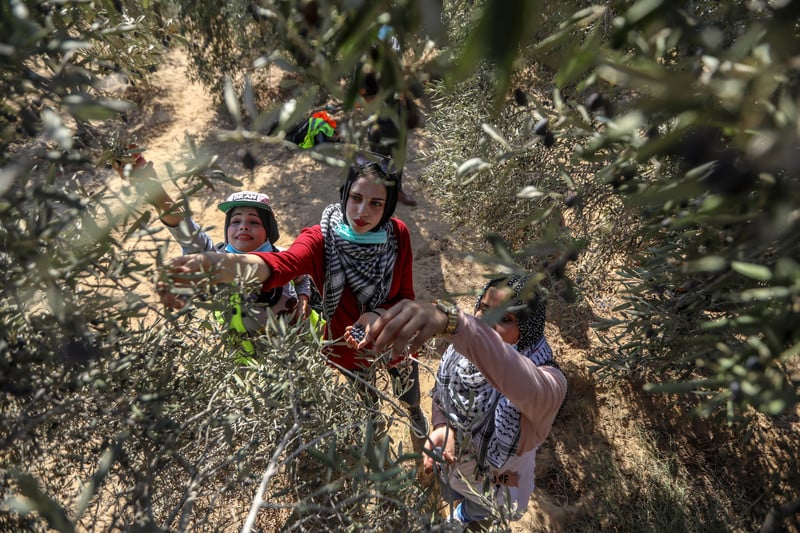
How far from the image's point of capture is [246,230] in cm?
263

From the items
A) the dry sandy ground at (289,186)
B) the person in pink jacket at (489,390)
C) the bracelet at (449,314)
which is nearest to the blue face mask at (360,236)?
the person in pink jacket at (489,390)

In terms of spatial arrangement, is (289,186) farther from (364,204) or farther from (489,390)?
(489,390)

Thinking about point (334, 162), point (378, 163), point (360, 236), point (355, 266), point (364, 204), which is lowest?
point (355, 266)

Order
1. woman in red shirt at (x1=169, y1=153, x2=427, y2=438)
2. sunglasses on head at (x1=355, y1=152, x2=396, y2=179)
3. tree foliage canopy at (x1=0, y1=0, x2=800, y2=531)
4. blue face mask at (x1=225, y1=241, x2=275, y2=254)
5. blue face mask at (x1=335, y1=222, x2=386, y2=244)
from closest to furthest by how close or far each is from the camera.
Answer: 1. tree foliage canopy at (x1=0, y1=0, x2=800, y2=531)
2. sunglasses on head at (x1=355, y1=152, x2=396, y2=179)
3. woman in red shirt at (x1=169, y1=153, x2=427, y2=438)
4. blue face mask at (x1=335, y1=222, x2=386, y2=244)
5. blue face mask at (x1=225, y1=241, x2=275, y2=254)

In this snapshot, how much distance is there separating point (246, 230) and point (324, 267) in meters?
0.52

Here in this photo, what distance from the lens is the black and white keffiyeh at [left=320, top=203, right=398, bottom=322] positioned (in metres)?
2.48

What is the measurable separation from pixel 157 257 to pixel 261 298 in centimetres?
132

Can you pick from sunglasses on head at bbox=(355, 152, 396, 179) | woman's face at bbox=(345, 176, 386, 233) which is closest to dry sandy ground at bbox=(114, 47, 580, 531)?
woman's face at bbox=(345, 176, 386, 233)

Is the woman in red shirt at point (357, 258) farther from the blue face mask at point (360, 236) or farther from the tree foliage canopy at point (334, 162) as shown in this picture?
the tree foliage canopy at point (334, 162)

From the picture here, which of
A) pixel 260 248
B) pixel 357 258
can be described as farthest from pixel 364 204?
pixel 260 248

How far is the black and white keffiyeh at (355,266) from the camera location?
248 cm

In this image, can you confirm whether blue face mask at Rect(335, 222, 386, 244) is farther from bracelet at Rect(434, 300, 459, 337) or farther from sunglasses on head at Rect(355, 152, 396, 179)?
bracelet at Rect(434, 300, 459, 337)

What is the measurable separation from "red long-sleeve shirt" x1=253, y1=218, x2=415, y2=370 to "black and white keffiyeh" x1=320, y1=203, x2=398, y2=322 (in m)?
0.04

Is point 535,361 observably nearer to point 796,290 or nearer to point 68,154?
point 796,290
